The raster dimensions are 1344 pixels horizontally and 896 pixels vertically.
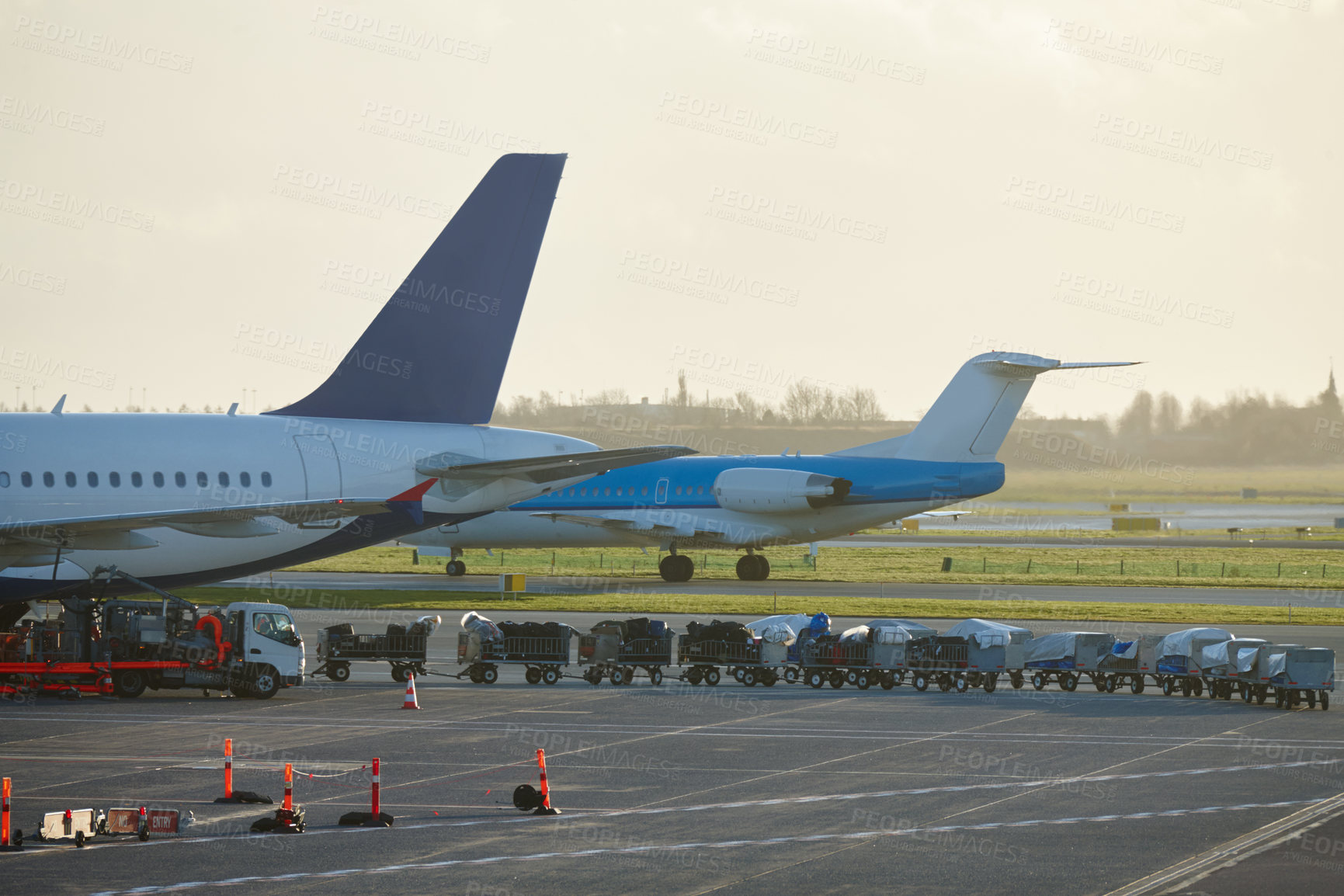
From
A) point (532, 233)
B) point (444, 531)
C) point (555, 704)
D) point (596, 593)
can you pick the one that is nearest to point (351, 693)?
point (555, 704)

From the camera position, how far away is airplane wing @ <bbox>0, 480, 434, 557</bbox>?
29938 millimetres

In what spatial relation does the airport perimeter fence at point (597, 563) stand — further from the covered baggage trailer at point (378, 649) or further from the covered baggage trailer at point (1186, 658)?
the covered baggage trailer at point (1186, 658)

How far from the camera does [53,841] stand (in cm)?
1773

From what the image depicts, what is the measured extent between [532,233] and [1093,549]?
230ft

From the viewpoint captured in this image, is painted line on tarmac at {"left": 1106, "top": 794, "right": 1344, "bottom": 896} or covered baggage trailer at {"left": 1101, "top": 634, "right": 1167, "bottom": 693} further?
covered baggage trailer at {"left": 1101, "top": 634, "right": 1167, "bottom": 693}

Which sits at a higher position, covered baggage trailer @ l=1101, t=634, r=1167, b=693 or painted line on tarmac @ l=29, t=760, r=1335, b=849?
covered baggage trailer @ l=1101, t=634, r=1167, b=693

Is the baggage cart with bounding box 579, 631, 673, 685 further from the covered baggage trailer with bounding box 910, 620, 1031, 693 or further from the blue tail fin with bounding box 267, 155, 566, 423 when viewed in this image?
the blue tail fin with bounding box 267, 155, 566, 423

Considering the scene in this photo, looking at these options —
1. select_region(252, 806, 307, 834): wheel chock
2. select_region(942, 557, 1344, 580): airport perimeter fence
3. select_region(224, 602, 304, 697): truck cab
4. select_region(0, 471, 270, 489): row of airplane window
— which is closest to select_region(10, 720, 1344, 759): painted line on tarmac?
select_region(224, 602, 304, 697): truck cab

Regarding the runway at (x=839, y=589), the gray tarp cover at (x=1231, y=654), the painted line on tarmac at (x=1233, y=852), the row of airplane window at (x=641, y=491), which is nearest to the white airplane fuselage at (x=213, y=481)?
the gray tarp cover at (x=1231, y=654)

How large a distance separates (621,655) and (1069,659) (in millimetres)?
10959

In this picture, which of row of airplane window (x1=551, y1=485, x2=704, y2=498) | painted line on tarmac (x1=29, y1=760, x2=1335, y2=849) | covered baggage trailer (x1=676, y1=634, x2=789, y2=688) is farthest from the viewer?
row of airplane window (x1=551, y1=485, x2=704, y2=498)

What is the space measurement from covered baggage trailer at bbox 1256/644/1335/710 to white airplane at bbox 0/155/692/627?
1414 centimetres

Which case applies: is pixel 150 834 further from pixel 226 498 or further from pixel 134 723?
pixel 226 498

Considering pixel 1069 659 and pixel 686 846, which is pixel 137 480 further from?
pixel 1069 659
